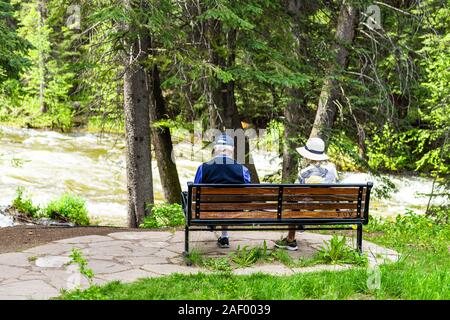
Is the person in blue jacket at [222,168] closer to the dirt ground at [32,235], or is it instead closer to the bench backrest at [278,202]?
the bench backrest at [278,202]

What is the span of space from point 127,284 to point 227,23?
15.5 feet

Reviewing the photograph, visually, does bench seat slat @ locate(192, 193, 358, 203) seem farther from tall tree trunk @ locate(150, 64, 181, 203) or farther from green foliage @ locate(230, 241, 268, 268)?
tall tree trunk @ locate(150, 64, 181, 203)

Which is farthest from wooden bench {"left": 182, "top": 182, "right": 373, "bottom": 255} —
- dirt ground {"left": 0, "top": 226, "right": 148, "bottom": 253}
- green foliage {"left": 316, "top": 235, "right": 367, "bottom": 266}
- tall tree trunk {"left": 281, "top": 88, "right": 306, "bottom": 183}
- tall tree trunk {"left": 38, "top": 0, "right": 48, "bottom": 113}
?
tall tree trunk {"left": 38, "top": 0, "right": 48, "bottom": 113}

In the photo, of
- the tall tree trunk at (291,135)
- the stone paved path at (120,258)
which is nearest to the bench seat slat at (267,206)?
the stone paved path at (120,258)

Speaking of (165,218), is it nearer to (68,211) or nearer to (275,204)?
(68,211)

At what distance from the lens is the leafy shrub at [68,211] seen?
1217 cm

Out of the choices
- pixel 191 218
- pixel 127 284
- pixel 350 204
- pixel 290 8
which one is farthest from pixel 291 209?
pixel 290 8

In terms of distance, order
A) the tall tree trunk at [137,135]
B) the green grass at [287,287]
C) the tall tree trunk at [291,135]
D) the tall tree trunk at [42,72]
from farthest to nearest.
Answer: the tall tree trunk at [42,72] < the tall tree trunk at [291,135] < the tall tree trunk at [137,135] < the green grass at [287,287]

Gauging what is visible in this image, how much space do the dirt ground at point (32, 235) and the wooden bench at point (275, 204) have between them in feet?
7.57

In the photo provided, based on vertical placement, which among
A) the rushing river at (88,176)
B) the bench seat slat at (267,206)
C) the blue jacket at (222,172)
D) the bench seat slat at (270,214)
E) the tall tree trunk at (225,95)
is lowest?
the rushing river at (88,176)

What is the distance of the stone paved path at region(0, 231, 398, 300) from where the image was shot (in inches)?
212

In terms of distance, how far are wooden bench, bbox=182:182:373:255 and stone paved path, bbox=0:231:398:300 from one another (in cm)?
51
